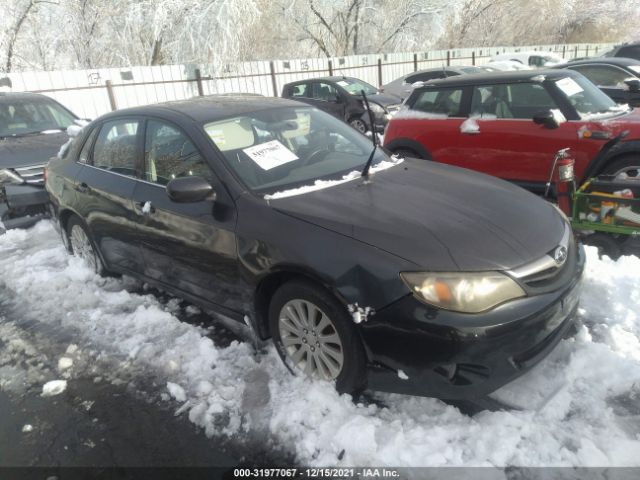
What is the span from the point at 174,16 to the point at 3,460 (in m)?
20.4

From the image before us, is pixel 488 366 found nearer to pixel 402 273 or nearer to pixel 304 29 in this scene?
pixel 402 273

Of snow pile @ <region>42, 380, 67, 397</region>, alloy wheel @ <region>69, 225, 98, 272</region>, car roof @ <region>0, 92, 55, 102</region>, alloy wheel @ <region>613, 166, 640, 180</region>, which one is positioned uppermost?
car roof @ <region>0, 92, 55, 102</region>

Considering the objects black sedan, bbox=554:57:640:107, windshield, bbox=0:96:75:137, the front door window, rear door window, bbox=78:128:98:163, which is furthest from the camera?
black sedan, bbox=554:57:640:107

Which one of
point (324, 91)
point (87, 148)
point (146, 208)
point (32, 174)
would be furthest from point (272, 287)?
point (324, 91)

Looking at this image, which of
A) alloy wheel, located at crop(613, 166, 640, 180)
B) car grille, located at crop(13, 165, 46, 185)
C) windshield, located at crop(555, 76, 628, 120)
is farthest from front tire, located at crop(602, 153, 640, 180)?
car grille, located at crop(13, 165, 46, 185)

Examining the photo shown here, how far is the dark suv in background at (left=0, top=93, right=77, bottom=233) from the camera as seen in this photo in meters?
6.07

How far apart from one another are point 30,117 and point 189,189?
6.27 meters

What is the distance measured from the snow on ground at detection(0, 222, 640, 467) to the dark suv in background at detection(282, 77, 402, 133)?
8970mm

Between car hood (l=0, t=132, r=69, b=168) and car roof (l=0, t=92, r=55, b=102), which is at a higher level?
car roof (l=0, t=92, r=55, b=102)

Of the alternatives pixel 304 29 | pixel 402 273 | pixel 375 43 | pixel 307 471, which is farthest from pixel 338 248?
pixel 375 43

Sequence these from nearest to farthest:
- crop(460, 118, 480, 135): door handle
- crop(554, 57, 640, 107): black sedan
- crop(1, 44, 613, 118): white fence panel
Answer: crop(460, 118, 480, 135): door handle < crop(554, 57, 640, 107): black sedan < crop(1, 44, 613, 118): white fence panel

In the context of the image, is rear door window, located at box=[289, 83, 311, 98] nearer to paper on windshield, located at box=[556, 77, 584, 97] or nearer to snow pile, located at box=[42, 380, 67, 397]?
paper on windshield, located at box=[556, 77, 584, 97]

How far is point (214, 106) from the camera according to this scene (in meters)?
3.66

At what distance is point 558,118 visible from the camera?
5340 mm
